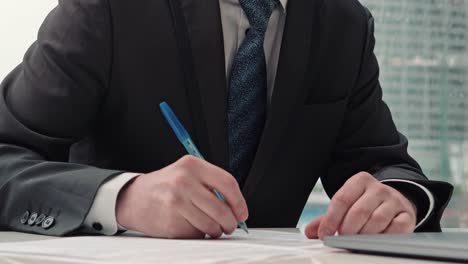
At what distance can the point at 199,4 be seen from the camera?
1360 mm

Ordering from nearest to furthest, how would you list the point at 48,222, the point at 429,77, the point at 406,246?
the point at 406,246
the point at 48,222
the point at 429,77

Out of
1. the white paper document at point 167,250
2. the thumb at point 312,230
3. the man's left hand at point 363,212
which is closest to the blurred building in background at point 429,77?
the man's left hand at point 363,212

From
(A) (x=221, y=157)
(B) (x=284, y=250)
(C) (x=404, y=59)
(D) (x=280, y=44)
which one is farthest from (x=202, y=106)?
(C) (x=404, y=59)

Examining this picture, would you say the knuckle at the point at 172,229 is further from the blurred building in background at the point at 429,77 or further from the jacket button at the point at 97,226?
the blurred building in background at the point at 429,77

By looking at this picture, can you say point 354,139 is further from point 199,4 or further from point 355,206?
point 355,206

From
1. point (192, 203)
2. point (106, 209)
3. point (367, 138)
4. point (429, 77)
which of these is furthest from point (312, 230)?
point (429, 77)

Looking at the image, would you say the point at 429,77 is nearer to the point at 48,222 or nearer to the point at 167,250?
the point at 48,222

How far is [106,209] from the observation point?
989 millimetres

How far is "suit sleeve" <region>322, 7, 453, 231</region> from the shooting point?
1508 millimetres

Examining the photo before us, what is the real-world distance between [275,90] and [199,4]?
8.0 inches

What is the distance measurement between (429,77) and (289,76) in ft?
7.20

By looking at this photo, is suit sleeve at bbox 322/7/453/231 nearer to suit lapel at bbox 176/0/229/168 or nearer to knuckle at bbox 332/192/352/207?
suit lapel at bbox 176/0/229/168

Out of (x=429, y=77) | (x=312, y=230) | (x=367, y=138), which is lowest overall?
(x=429, y=77)

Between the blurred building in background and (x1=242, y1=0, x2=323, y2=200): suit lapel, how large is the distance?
1.97 meters
